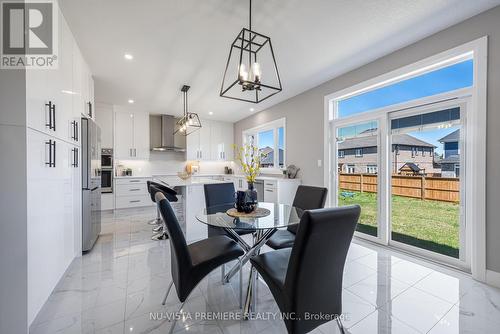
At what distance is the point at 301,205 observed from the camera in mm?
2516

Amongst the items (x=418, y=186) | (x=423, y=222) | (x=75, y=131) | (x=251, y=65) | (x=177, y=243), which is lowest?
(x=423, y=222)

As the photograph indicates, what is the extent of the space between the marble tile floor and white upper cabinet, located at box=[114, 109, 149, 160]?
3.59m

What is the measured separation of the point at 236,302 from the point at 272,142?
14.0 feet

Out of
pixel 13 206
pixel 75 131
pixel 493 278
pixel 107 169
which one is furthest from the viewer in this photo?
pixel 107 169

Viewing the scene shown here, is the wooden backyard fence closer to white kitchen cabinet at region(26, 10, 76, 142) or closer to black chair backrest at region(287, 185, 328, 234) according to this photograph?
black chair backrest at region(287, 185, 328, 234)

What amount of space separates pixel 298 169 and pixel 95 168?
369 cm

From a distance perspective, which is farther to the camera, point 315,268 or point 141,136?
point 141,136

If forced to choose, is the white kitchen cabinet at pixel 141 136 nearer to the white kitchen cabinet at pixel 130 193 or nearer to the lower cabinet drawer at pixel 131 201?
the white kitchen cabinet at pixel 130 193

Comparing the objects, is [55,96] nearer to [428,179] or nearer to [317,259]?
[317,259]

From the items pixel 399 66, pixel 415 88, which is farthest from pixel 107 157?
pixel 415 88

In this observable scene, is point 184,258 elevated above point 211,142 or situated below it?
below

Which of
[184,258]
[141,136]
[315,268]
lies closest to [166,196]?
[184,258]

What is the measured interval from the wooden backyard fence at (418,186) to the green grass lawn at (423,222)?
0.07 metres

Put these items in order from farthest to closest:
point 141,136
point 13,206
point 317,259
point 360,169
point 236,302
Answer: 1. point 141,136
2. point 360,169
3. point 236,302
4. point 13,206
5. point 317,259
